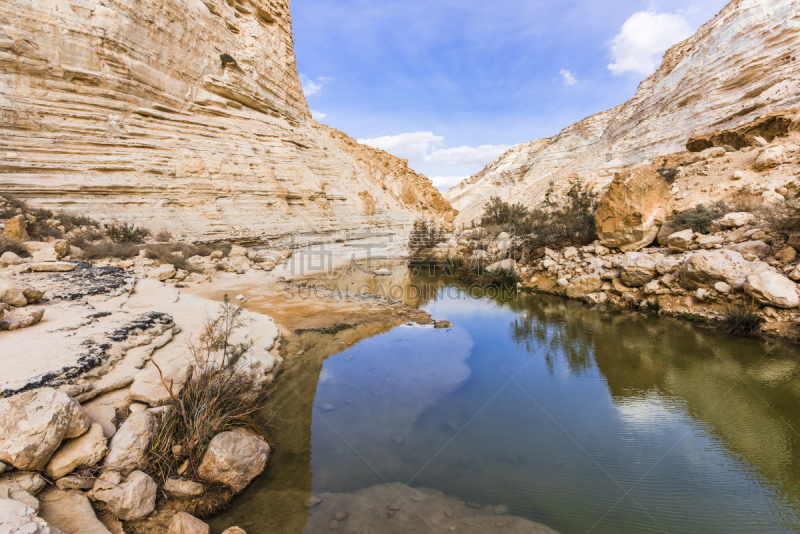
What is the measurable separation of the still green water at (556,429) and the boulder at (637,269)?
5.76ft

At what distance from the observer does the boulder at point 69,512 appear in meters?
1.71

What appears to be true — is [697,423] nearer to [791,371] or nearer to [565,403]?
[565,403]

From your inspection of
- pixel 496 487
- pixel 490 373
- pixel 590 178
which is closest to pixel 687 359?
pixel 490 373

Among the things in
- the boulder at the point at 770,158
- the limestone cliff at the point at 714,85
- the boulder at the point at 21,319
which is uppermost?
the limestone cliff at the point at 714,85

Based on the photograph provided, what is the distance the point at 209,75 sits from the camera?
14.4m

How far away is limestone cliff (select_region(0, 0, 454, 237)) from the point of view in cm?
1030

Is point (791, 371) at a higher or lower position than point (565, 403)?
higher

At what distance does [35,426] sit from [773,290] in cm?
827

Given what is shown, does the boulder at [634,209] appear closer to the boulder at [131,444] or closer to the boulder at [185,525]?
the boulder at [185,525]

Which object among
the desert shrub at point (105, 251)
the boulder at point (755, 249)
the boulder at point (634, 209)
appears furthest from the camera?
the desert shrub at point (105, 251)

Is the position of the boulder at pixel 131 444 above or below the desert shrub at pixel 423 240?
below

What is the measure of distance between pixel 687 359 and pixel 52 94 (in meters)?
17.5

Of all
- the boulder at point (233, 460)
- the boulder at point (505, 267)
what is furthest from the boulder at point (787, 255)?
the boulder at point (233, 460)

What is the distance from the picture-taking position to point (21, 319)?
3338 mm
